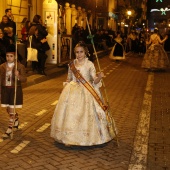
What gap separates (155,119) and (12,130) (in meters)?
3.15

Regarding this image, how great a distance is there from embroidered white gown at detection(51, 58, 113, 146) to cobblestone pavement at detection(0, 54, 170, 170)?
0.69ft

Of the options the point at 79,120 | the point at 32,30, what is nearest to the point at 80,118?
the point at 79,120

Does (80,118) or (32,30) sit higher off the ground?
(32,30)

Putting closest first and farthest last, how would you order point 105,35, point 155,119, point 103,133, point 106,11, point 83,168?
point 83,168 < point 103,133 < point 155,119 < point 105,35 < point 106,11

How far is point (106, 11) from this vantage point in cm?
4938

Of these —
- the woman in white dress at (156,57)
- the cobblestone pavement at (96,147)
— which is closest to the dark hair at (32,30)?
the cobblestone pavement at (96,147)

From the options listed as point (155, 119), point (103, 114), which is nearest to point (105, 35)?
point (155, 119)

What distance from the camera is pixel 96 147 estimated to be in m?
6.40

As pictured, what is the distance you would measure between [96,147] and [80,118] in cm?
60

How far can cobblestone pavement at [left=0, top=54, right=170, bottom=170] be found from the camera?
5.63 metres

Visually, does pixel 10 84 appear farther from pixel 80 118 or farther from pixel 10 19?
pixel 10 19

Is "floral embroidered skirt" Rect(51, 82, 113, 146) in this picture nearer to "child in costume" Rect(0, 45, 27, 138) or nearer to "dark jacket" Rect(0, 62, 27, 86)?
"dark jacket" Rect(0, 62, 27, 86)

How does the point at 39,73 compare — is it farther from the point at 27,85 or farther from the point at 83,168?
the point at 83,168

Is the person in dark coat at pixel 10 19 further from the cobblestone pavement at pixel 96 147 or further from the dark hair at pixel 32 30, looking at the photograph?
the cobblestone pavement at pixel 96 147
